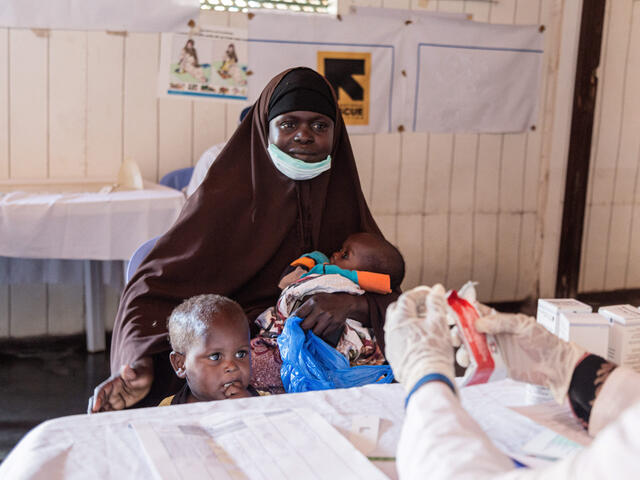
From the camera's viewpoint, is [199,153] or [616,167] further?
[616,167]

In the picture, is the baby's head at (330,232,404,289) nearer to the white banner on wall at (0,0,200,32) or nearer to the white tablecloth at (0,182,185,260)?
the white tablecloth at (0,182,185,260)

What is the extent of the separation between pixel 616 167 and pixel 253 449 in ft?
15.4

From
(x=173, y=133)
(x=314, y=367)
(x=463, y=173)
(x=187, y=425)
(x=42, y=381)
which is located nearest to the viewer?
(x=187, y=425)

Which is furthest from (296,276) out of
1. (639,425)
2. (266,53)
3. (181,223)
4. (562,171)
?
(562,171)

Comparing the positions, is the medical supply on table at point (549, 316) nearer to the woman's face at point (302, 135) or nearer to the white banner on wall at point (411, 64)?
the woman's face at point (302, 135)

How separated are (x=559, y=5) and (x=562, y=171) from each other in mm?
1173

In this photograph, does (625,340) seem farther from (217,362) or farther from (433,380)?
(217,362)

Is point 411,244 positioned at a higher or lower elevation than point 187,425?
lower

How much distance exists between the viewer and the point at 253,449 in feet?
3.14

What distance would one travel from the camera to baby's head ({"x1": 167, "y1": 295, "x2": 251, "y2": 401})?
1580 mm

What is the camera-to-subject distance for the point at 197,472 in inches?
34.8

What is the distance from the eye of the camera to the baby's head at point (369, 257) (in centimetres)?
204

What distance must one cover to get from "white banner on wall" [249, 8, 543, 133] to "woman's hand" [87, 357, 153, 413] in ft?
9.48

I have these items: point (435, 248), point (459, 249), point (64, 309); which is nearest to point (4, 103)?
point (64, 309)
